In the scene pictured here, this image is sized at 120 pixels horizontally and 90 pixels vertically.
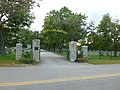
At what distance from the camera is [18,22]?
145ft

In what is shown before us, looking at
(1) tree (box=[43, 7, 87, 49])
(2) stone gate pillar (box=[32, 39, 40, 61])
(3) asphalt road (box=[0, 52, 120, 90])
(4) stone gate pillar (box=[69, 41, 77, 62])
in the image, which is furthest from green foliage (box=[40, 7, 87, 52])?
(3) asphalt road (box=[0, 52, 120, 90])

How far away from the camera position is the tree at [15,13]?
3856 cm

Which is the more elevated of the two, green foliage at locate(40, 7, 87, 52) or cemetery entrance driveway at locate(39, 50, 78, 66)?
green foliage at locate(40, 7, 87, 52)

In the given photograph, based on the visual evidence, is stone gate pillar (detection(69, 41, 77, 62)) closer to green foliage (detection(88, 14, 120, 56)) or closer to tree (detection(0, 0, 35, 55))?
tree (detection(0, 0, 35, 55))

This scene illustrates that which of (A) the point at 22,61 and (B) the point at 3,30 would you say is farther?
(B) the point at 3,30

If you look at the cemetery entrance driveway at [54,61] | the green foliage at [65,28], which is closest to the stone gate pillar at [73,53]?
the cemetery entrance driveway at [54,61]

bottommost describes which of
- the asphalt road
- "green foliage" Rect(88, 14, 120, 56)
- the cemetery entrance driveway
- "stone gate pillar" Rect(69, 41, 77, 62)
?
the asphalt road

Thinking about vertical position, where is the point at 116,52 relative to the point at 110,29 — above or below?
below

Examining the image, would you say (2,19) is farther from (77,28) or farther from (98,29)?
(98,29)

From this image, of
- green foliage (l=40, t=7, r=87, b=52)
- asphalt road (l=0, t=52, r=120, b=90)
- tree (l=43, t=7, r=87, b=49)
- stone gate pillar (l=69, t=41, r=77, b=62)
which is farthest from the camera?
tree (l=43, t=7, r=87, b=49)

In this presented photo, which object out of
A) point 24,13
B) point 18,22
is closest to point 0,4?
point 24,13

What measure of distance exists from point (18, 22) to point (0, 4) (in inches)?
268

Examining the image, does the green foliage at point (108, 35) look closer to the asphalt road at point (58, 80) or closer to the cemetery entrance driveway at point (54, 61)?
the cemetery entrance driveway at point (54, 61)

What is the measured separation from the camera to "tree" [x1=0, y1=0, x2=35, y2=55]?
127 feet
